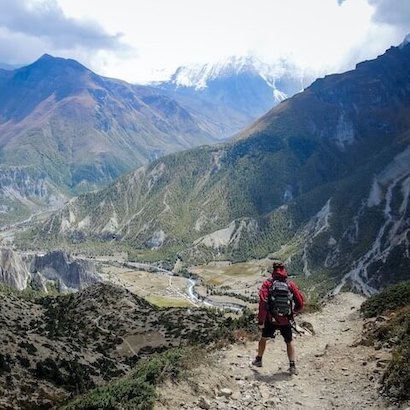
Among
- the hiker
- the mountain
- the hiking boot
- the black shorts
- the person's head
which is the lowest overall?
the mountain

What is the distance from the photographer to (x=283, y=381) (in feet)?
87.2

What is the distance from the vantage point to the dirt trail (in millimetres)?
23484

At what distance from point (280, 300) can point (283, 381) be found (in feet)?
13.2

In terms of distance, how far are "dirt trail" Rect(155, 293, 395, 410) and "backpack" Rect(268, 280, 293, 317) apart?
3397mm

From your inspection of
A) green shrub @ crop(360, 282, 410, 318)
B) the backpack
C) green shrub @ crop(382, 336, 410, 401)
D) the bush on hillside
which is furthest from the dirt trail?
green shrub @ crop(360, 282, 410, 318)

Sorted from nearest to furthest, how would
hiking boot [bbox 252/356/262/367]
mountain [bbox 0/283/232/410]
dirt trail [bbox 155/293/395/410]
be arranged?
1. dirt trail [bbox 155/293/395/410]
2. hiking boot [bbox 252/356/262/367]
3. mountain [bbox 0/283/232/410]

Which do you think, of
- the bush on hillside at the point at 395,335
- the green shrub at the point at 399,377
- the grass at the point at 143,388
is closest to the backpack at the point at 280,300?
the grass at the point at 143,388

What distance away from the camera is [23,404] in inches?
2320

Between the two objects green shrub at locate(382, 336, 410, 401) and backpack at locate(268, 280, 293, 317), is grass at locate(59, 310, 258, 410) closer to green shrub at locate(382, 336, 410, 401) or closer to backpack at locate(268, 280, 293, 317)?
backpack at locate(268, 280, 293, 317)

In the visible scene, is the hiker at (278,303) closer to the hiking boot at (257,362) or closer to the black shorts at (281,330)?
the black shorts at (281,330)

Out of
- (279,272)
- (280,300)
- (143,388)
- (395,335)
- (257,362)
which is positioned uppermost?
(279,272)

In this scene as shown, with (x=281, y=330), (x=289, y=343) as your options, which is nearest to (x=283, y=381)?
(x=289, y=343)

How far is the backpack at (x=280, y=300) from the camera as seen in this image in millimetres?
26484

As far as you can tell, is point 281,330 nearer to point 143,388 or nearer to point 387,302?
point 143,388
